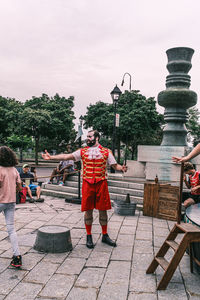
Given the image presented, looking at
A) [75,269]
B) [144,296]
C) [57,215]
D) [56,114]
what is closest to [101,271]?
[75,269]

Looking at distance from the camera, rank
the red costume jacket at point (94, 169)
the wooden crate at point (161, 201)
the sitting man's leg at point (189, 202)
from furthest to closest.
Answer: the wooden crate at point (161, 201), the sitting man's leg at point (189, 202), the red costume jacket at point (94, 169)

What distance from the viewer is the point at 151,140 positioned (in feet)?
104

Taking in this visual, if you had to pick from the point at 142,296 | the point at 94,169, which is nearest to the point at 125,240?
the point at 94,169

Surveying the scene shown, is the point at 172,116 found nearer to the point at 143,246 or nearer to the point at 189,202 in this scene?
the point at 189,202

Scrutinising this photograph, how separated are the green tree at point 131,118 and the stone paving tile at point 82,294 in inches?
954

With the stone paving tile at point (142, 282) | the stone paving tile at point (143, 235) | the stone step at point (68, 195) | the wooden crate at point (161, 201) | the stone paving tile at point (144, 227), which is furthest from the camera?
the stone step at point (68, 195)

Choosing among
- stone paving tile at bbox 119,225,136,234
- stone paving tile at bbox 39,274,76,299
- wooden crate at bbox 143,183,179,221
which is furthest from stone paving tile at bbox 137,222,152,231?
stone paving tile at bbox 39,274,76,299

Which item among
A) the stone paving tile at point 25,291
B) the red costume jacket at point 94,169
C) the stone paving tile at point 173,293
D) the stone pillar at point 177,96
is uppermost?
the stone pillar at point 177,96

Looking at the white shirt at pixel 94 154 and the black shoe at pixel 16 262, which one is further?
the white shirt at pixel 94 154

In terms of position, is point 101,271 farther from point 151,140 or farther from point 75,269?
point 151,140

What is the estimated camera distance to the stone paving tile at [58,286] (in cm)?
338

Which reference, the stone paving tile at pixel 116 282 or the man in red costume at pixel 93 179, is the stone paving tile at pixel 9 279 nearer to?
the stone paving tile at pixel 116 282

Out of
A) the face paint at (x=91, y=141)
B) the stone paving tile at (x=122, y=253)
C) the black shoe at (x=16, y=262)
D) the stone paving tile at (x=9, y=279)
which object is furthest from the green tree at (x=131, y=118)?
the stone paving tile at (x=9, y=279)

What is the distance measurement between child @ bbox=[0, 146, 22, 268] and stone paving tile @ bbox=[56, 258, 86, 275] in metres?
0.57
